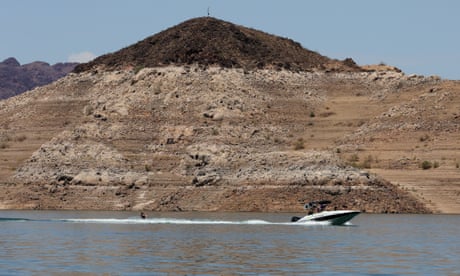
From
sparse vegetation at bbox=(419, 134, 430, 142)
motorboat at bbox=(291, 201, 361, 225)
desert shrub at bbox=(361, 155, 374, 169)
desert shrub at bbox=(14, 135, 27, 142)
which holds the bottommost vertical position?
motorboat at bbox=(291, 201, 361, 225)

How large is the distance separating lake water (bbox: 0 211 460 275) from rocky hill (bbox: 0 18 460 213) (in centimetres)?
1688

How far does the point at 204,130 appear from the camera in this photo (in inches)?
4643

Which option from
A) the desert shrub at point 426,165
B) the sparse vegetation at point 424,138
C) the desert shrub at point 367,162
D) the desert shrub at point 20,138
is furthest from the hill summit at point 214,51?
the desert shrub at point 426,165

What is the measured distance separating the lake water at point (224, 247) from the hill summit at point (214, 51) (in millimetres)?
48435

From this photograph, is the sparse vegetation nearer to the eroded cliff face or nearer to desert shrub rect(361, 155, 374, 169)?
desert shrub rect(361, 155, 374, 169)

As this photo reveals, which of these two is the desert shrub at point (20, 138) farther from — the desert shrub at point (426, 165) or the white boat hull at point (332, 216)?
the white boat hull at point (332, 216)

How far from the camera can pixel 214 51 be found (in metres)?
133

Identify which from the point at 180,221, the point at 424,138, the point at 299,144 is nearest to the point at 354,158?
the point at 299,144

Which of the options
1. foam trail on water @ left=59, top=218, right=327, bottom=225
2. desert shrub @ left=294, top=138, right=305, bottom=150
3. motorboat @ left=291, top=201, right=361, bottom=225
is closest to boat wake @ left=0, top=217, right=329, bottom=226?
foam trail on water @ left=59, top=218, right=327, bottom=225

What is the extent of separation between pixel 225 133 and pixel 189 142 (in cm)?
384

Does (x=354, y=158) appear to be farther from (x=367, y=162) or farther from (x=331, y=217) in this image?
(x=331, y=217)

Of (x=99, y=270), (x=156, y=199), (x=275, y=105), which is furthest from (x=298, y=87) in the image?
(x=99, y=270)

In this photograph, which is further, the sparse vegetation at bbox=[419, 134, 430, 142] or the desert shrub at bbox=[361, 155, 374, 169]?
the sparse vegetation at bbox=[419, 134, 430, 142]

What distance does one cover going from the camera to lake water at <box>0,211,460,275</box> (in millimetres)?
49344
